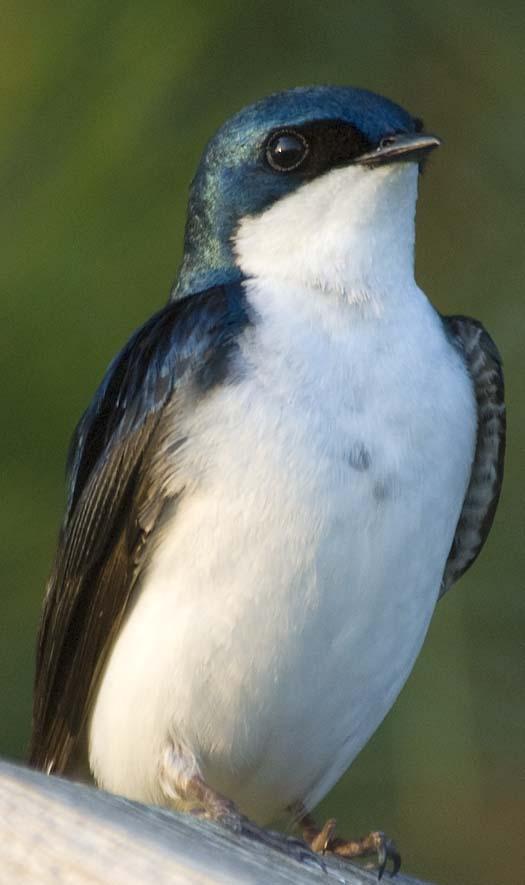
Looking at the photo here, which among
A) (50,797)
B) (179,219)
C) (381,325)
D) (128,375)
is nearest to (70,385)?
(179,219)

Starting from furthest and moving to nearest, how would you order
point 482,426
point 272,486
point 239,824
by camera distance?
point 482,426
point 272,486
point 239,824

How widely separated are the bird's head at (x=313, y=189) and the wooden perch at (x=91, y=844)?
2.56 ft

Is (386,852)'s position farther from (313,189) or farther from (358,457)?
(313,189)

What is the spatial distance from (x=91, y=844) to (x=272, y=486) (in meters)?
0.63

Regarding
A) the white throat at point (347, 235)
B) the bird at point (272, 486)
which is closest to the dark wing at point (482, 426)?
the bird at point (272, 486)

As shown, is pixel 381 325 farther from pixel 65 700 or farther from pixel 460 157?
pixel 460 157

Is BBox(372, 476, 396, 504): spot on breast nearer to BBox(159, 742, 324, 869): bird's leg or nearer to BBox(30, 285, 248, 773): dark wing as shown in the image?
BBox(30, 285, 248, 773): dark wing

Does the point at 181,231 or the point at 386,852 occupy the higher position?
the point at 181,231

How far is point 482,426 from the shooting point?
2.14 metres

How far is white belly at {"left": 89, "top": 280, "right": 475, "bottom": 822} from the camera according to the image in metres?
1.90

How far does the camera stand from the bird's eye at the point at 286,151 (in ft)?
6.79

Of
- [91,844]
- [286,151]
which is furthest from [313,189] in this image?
[91,844]

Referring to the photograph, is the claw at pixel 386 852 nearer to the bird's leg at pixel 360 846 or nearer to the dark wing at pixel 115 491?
the bird's leg at pixel 360 846

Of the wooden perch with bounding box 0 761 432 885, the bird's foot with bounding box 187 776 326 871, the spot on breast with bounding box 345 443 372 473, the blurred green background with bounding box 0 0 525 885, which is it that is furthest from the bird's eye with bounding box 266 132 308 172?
the wooden perch with bounding box 0 761 432 885
